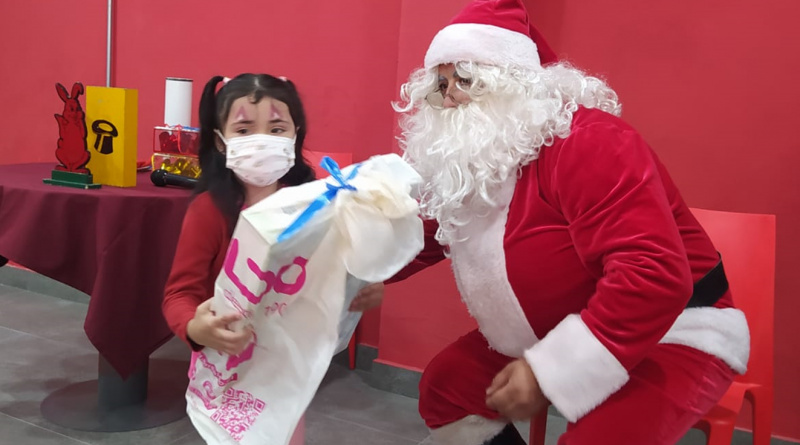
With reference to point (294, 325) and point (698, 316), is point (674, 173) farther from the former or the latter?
point (294, 325)

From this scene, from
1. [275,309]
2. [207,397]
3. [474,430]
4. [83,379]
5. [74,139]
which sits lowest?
[83,379]

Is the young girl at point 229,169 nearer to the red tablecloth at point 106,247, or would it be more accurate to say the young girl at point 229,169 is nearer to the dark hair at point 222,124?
the dark hair at point 222,124

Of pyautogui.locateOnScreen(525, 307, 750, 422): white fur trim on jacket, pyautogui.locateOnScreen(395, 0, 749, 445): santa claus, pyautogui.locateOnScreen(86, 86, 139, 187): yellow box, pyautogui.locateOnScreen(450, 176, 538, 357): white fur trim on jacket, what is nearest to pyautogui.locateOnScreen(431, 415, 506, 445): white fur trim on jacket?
pyautogui.locateOnScreen(395, 0, 749, 445): santa claus

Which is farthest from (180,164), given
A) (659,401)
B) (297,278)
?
(659,401)

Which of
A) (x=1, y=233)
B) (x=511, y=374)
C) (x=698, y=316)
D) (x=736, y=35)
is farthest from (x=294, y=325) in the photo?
(x=736, y=35)

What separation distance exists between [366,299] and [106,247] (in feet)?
3.27

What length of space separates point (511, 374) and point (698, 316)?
402mm

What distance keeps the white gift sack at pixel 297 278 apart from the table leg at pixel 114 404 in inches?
46.5

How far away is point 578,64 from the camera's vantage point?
2.49 m

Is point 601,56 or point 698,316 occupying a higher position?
point 601,56

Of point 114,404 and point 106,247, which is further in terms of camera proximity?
point 114,404

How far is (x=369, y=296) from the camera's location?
1304 mm

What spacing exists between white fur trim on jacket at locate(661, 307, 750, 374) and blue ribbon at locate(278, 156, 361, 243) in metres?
0.71

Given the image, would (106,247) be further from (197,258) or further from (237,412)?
(237,412)
